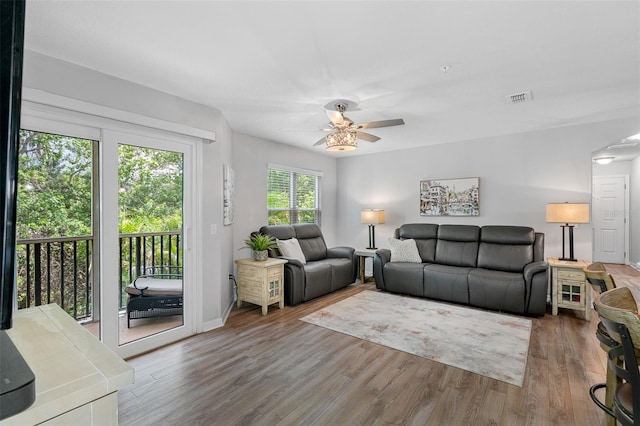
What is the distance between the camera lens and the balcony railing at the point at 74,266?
2363 mm

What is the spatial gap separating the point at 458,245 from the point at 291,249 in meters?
2.65

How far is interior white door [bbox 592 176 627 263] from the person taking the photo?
21.3 ft

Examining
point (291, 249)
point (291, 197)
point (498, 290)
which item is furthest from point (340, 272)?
point (498, 290)

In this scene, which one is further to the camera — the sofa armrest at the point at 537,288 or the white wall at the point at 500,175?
the white wall at the point at 500,175

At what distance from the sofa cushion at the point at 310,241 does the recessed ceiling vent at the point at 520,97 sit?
344cm

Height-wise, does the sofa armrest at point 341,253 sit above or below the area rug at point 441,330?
above

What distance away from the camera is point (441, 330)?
11.3ft

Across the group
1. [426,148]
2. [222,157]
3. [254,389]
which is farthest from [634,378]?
[426,148]

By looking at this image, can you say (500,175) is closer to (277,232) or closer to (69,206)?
(277,232)

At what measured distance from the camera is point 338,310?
4105 millimetres

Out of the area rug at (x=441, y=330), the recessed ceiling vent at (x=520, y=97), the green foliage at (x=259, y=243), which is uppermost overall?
the recessed ceiling vent at (x=520, y=97)

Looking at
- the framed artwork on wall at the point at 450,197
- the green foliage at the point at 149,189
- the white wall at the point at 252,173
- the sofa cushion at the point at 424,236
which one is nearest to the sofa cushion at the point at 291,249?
the white wall at the point at 252,173

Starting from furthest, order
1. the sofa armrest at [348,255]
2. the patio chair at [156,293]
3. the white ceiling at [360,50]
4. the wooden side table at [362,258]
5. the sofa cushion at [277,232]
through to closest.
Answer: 1. the wooden side table at [362,258]
2. the sofa armrest at [348,255]
3. the sofa cushion at [277,232]
4. the patio chair at [156,293]
5. the white ceiling at [360,50]

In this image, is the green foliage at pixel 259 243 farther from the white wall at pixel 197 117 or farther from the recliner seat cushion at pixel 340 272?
the recliner seat cushion at pixel 340 272
